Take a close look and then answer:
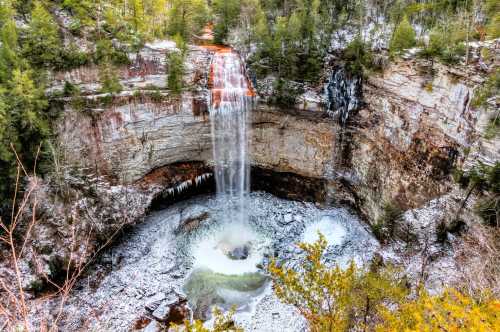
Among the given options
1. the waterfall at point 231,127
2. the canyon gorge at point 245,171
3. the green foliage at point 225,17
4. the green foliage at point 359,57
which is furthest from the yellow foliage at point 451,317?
the green foliage at point 225,17

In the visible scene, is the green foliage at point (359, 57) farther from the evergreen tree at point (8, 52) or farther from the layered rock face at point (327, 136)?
the evergreen tree at point (8, 52)

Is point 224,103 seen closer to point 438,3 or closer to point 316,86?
point 316,86

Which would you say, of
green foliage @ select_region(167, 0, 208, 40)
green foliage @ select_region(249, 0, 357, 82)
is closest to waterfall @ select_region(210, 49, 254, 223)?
green foliage @ select_region(249, 0, 357, 82)

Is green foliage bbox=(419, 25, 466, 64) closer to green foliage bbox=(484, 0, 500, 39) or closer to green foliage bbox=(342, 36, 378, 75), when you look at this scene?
green foliage bbox=(484, 0, 500, 39)

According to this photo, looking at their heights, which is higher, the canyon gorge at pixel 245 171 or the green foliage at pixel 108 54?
the green foliage at pixel 108 54

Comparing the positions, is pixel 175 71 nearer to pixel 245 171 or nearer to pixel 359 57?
pixel 245 171

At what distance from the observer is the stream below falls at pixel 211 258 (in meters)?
16.4

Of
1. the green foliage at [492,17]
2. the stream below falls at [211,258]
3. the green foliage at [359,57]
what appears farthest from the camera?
the green foliage at [359,57]

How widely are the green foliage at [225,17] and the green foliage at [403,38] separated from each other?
1275 cm

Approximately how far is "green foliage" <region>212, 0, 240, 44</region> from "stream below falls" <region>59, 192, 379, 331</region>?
12.8m

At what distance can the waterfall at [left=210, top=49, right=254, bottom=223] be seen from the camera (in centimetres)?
2266

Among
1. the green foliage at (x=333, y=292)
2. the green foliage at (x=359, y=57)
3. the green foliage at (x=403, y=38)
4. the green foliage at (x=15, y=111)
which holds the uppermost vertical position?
the green foliage at (x=403, y=38)

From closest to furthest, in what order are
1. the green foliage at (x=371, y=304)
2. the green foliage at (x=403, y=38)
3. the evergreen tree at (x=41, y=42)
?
1. the green foliage at (x=371, y=304)
2. the evergreen tree at (x=41, y=42)
3. the green foliage at (x=403, y=38)

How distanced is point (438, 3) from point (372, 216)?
15975mm
